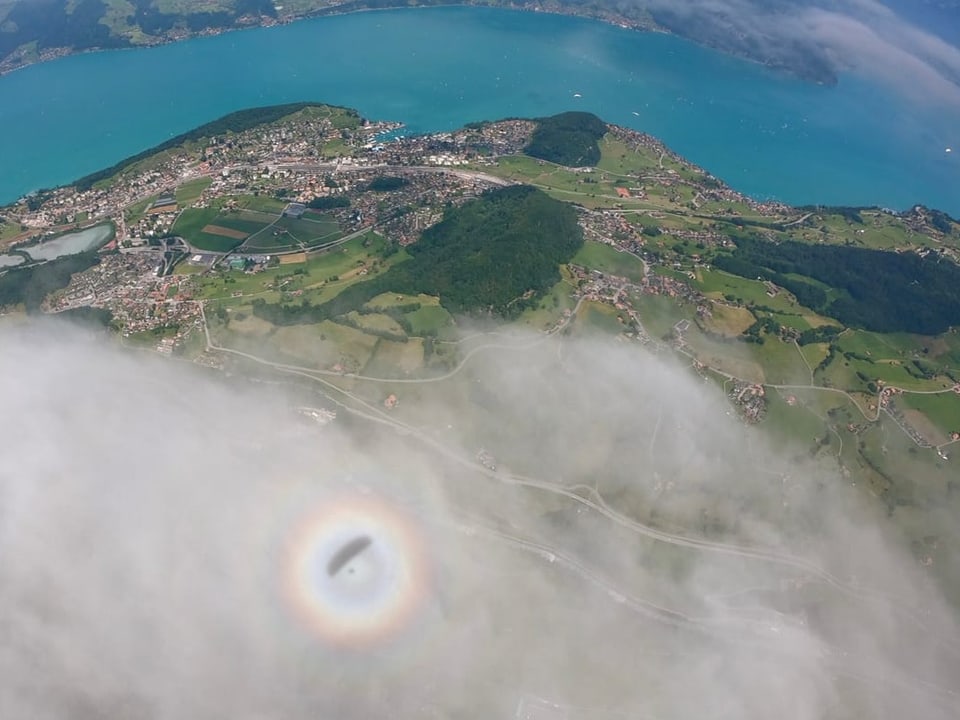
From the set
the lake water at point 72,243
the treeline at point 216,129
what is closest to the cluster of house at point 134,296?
the lake water at point 72,243

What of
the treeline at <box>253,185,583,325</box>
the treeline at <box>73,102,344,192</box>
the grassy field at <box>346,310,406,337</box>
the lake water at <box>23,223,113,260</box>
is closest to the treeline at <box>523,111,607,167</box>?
the treeline at <box>253,185,583,325</box>

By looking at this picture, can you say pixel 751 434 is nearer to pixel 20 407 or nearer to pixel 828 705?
pixel 828 705

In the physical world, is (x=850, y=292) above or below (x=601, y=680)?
above

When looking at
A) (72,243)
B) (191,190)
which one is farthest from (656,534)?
(72,243)

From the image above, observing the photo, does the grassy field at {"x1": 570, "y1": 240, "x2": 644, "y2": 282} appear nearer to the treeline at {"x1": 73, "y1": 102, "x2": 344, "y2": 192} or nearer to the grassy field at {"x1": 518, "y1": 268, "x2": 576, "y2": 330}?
the grassy field at {"x1": 518, "y1": 268, "x2": 576, "y2": 330}

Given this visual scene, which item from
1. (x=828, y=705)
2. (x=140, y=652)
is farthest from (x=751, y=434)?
(x=140, y=652)
